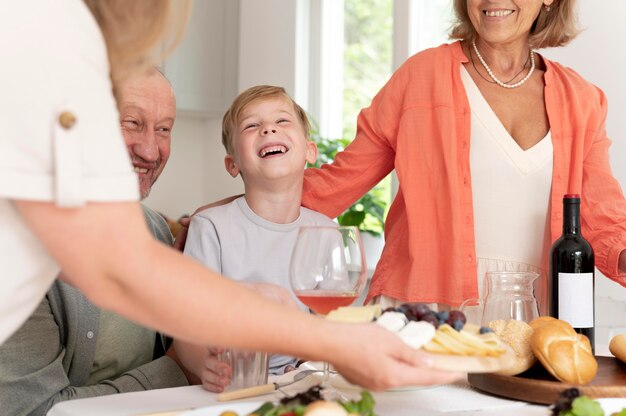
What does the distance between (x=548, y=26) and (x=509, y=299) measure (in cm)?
107

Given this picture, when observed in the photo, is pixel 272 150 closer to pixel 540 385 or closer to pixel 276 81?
pixel 540 385

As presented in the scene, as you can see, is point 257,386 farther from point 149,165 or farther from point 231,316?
point 149,165

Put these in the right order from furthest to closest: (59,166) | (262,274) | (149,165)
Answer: (149,165), (262,274), (59,166)

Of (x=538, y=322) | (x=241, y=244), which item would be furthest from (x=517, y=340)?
(x=241, y=244)

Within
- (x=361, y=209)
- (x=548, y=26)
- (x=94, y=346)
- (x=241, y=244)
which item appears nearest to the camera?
(x=94, y=346)

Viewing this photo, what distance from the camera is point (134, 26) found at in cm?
86

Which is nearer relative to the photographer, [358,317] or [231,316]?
[231,316]

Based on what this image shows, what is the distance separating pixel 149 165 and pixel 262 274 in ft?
1.30

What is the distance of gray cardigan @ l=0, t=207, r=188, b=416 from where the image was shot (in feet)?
4.59

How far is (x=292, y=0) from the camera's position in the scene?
13.9ft

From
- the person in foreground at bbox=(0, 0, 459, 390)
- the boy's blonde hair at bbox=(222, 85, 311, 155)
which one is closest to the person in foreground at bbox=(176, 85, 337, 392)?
the boy's blonde hair at bbox=(222, 85, 311, 155)

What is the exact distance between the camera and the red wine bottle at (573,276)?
143cm

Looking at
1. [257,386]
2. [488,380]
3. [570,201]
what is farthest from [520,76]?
[257,386]

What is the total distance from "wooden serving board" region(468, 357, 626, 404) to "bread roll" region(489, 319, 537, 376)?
16mm
